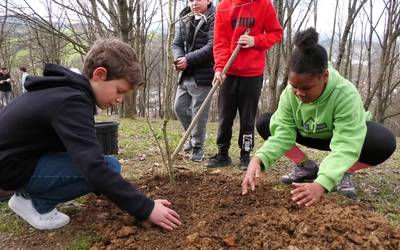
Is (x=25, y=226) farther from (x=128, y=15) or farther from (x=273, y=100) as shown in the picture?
(x=273, y=100)

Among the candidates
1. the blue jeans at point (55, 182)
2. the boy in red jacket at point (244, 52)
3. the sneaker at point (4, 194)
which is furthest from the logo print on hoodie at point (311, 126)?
the sneaker at point (4, 194)

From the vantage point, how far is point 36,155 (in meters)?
1.93

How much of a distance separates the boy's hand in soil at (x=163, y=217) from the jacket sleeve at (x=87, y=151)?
4.8 inches

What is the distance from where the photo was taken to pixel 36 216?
2.03 metres

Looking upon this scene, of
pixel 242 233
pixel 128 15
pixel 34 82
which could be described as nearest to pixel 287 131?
pixel 242 233

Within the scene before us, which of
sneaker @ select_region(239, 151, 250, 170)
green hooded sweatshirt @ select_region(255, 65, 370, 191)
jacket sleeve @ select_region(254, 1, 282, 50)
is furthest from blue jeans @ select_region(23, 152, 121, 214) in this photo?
jacket sleeve @ select_region(254, 1, 282, 50)

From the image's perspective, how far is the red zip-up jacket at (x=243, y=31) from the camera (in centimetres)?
316

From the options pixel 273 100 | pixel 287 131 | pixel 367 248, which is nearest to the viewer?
pixel 367 248

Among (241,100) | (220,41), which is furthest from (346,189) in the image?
(220,41)

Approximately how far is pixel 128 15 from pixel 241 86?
6410 mm

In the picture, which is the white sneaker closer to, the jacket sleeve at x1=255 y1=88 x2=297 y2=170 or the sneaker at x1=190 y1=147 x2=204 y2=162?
the jacket sleeve at x1=255 y1=88 x2=297 y2=170

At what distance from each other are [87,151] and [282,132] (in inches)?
51.6

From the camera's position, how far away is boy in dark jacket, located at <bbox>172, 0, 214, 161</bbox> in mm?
3611

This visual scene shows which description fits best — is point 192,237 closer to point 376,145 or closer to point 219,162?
point 376,145
